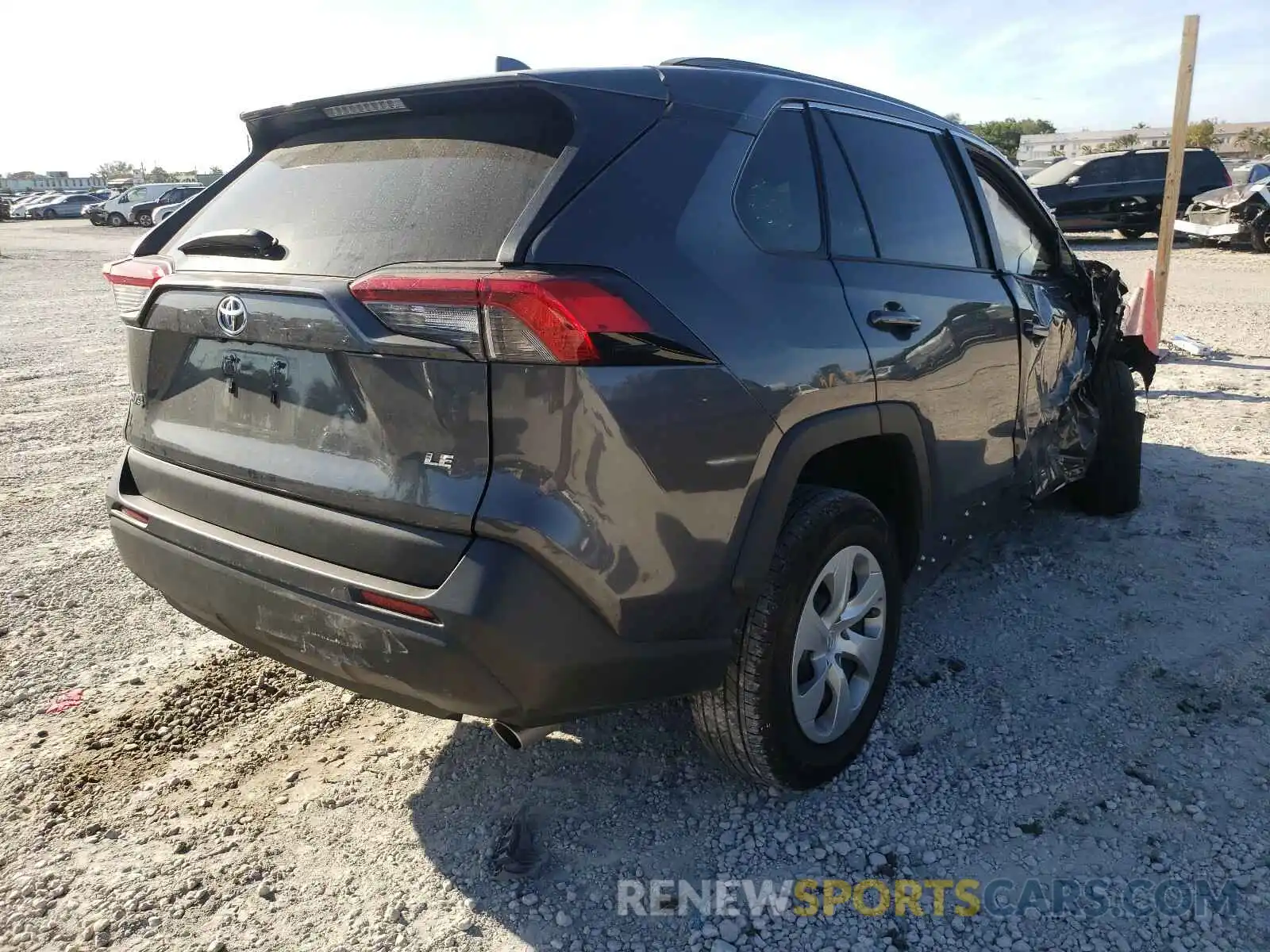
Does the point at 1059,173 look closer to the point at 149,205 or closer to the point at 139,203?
the point at 149,205

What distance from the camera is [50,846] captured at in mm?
2439

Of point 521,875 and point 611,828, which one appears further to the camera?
point 611,828

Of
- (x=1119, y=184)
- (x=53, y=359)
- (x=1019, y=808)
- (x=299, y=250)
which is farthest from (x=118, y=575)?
(x=1119, y=184)

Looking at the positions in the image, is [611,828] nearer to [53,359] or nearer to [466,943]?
[466,943]

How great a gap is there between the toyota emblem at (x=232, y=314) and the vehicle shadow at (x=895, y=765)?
1.39 metres

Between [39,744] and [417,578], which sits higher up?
[417,578]

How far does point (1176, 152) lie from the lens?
26.3ft

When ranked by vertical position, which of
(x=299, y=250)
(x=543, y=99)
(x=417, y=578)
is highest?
(x=543, y=99)

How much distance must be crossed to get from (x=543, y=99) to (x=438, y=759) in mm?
1907

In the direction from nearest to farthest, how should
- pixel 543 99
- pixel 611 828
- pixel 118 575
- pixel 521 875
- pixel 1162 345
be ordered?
pixel 543 99
pixel 521 875
pixel 611 828
pixel 118 575
pixel 1162 345

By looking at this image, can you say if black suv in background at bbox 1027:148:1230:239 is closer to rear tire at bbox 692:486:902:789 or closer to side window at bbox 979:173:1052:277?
side window at bbox 979:173:1052:277

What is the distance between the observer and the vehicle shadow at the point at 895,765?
237 cm

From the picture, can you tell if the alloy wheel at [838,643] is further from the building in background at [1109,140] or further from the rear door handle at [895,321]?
the building in background at [1109,140]

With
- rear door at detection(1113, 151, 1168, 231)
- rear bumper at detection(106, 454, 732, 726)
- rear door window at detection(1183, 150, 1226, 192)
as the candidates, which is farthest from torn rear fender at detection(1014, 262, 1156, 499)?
rear door window at detection(1183, 150, 1226, 192)
